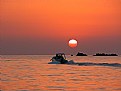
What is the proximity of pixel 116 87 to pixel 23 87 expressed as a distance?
30.7 feet

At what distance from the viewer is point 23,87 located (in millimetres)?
40312

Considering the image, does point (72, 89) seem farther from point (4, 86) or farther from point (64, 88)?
point (4, 86)

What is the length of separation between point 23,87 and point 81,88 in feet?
19.2

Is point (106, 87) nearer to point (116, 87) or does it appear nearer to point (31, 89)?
point (116, 87)

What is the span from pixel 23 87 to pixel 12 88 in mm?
1368

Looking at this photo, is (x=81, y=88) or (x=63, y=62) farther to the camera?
(x=63, y=62)

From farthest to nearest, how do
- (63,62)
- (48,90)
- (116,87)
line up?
(63,62)
(116,87)
(48,90)

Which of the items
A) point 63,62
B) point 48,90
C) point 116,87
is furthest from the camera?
point 63,62

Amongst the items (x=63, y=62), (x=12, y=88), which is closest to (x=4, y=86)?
(x=12, y=88)

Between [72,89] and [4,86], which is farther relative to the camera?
[4,86]

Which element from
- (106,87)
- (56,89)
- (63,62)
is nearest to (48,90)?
(56,89)

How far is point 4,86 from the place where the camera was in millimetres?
41438

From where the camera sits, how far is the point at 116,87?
40188 millimetres

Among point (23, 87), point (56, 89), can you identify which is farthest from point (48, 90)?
point (23, 87)
